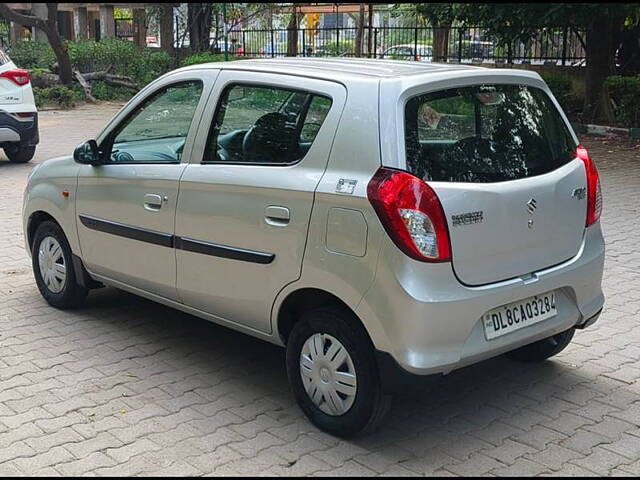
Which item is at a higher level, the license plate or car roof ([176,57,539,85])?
car roof ([176,57,539,85])

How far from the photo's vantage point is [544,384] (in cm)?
465

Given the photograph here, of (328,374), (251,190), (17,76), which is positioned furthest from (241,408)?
(17,76)

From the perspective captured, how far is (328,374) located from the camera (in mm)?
3959

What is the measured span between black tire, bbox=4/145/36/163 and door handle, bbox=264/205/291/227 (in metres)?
9.59

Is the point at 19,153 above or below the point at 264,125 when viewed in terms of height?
below

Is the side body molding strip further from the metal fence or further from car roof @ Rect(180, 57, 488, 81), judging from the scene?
the metal fence

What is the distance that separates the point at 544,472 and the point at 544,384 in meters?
1.04

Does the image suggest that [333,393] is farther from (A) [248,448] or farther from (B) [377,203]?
(B) [377,203]

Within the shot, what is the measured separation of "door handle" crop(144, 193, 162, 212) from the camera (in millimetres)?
4789

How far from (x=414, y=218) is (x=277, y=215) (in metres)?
0.77

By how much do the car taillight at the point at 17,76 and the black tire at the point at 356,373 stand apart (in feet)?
30.7

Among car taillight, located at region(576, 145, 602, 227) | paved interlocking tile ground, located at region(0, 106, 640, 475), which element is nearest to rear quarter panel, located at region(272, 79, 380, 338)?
paved interlocking tile ground, located at region(0, 106, 640, 475)

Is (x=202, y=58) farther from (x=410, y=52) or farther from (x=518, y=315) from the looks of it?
(x=518, y=315)

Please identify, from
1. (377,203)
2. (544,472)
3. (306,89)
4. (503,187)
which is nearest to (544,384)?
(544,472)
